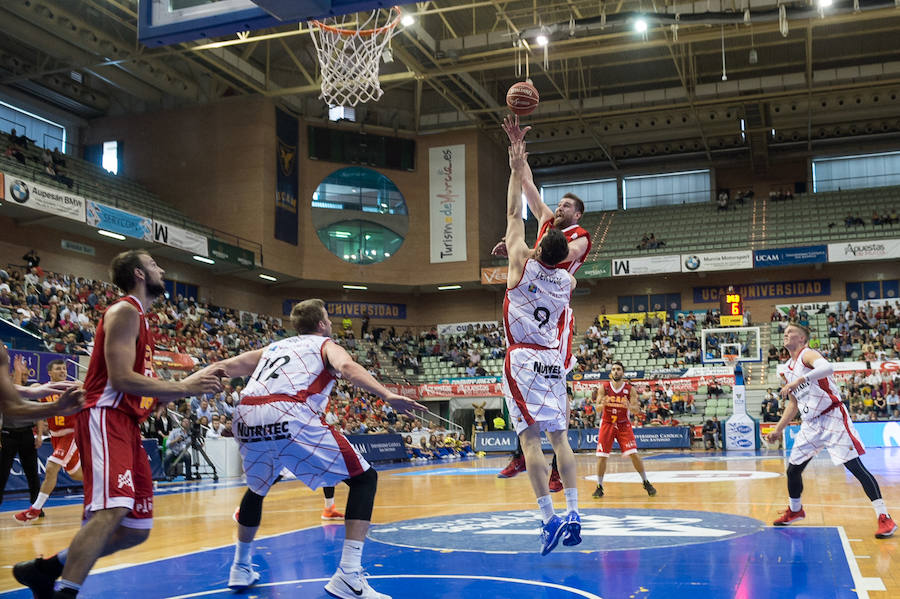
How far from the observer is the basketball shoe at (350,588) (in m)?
4.45

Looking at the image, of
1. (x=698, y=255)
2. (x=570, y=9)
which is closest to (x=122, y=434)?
(x=570, y=9)

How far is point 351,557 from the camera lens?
4.55m

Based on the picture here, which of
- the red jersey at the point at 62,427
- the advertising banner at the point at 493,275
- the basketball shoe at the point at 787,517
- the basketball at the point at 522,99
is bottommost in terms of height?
the basketball shoe at the point at 787,517

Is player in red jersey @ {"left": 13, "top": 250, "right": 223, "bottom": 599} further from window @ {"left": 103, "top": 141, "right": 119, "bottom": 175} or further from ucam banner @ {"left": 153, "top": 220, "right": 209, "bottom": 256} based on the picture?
window @ {"left": 103, "top": 141, "right": 119, "bottom": 175}

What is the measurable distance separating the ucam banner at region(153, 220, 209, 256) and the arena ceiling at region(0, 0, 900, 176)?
5.71 meters

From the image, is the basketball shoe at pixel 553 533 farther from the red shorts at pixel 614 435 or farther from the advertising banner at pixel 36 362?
the advertising banner at pixel 36 362

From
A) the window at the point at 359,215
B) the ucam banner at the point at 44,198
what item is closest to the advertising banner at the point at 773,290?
the window at the point at 359,215

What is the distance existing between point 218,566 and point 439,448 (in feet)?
66.0

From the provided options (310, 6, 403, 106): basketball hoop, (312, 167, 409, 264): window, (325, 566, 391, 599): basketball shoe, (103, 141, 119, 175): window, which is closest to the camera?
(325, 566, 391, 599): basketball shoe

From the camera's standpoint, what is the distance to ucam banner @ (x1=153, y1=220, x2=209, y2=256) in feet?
92.4

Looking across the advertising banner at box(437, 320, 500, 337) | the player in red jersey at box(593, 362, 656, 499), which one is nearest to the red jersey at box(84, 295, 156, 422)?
the player in red jersey at box(593, 362, 656, 499)

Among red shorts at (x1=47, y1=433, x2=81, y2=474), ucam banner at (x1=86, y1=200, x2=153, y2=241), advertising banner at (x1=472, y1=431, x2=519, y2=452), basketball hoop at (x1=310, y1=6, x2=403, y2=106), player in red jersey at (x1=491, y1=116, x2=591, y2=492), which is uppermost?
basketball hoop at (x1=310, y1=6, x2=403, y2=106)

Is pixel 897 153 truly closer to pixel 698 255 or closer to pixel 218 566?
pixel 698 255

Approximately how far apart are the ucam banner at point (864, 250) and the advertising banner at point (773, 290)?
3371 millimetres
